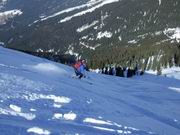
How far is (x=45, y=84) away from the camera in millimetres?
27906

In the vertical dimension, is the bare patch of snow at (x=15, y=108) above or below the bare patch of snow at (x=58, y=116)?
above

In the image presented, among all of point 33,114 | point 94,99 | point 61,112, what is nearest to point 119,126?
point 61,112

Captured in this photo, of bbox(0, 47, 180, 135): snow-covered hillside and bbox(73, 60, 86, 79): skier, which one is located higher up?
bbox(73, 60, 86, 79): skier

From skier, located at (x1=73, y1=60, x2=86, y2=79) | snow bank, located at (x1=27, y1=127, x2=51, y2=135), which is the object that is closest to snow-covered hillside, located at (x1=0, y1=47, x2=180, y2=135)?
snow bank, located at (x1=27, y1=127, x2=51, y2=135)

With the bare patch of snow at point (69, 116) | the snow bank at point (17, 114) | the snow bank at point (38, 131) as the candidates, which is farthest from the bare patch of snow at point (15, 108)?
the snow bank at point (38, 131)

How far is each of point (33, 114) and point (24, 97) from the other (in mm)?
2757

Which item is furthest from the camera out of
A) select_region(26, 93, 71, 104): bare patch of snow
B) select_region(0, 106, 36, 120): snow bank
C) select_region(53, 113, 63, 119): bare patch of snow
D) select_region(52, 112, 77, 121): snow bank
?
select_region(26, 93, 71, 104): bare patch of snow

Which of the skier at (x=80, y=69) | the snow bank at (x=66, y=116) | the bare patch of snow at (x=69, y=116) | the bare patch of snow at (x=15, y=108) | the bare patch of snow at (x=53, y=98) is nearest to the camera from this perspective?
the bare patch of snow at (x=15, y=108)

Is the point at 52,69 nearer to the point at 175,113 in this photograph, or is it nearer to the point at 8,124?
the point at 175,113

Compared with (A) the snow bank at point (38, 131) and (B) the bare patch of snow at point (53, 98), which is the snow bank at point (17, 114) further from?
(B) the bare patch of snow at point (53, 98)

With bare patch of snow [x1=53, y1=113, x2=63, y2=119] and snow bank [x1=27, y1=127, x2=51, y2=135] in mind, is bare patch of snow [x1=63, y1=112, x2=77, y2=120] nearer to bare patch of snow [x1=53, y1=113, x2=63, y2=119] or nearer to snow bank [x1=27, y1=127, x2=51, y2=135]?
bare patch of snow [x1=53, y1=113, x2=63, y2=119]

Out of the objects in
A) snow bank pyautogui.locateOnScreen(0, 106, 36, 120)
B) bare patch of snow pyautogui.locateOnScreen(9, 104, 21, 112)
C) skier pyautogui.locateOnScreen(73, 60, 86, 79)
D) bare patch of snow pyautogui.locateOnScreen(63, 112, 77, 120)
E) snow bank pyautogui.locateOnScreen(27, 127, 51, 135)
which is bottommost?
snow bank pyautogui.locateOnScreen(27, 127, 51, 135)

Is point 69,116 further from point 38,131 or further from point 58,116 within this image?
point 38,131

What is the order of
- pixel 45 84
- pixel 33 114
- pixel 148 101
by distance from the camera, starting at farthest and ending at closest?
pixel 148 101 → pixel 45 84 → pixel 33 114
